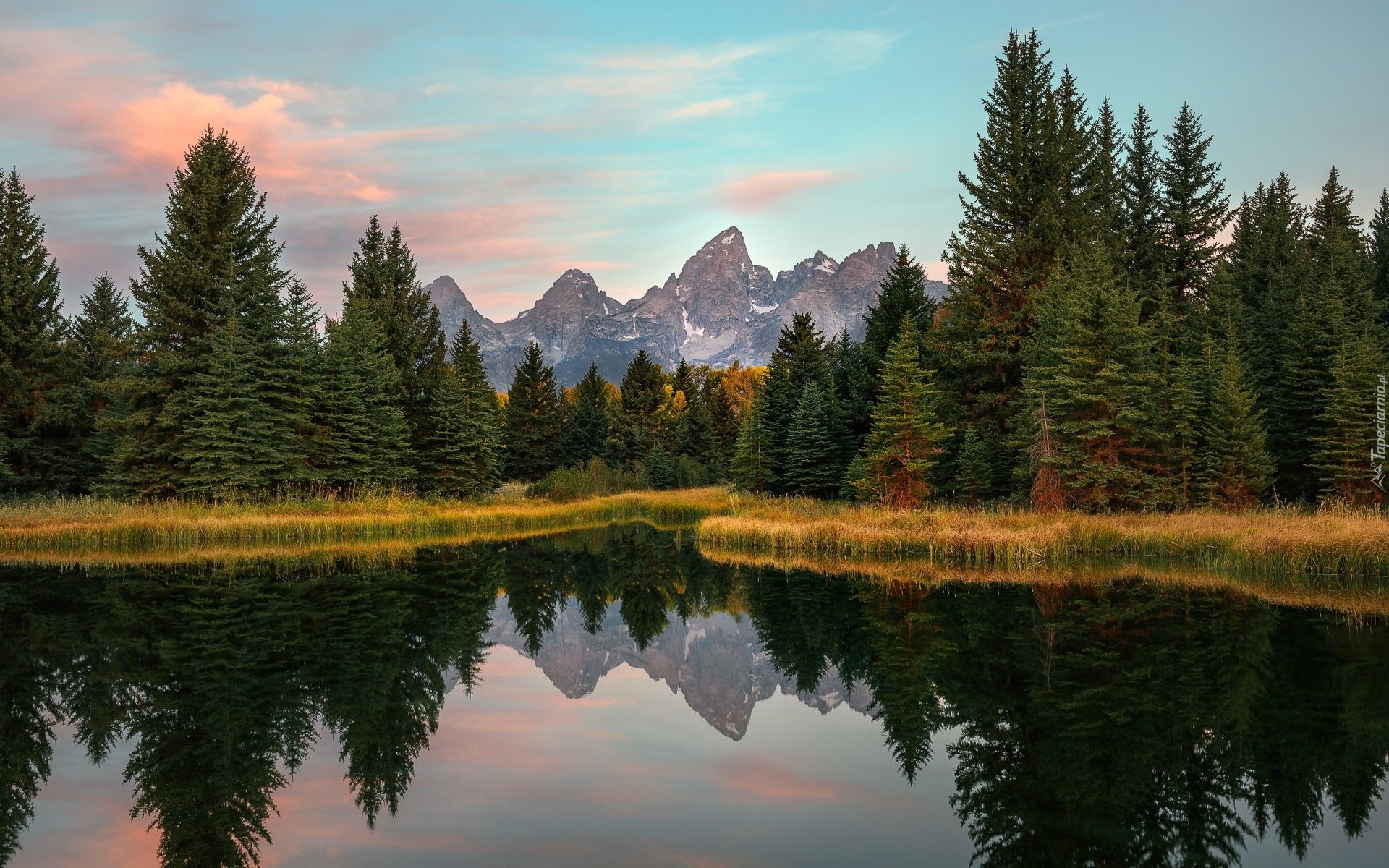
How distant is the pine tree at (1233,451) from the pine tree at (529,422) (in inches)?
1959

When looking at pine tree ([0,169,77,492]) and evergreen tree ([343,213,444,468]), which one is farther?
evergreen tree ([343,213,444,468])

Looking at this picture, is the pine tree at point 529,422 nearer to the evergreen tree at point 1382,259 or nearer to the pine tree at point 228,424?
the pine tree at point 228,424

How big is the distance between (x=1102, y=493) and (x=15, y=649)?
29.5 meters

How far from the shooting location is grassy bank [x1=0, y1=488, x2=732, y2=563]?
27.1m

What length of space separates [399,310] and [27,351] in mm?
16756

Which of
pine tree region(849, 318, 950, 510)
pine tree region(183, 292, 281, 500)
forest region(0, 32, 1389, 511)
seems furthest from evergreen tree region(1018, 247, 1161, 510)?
pine tree region(183, 292, 281, 500)

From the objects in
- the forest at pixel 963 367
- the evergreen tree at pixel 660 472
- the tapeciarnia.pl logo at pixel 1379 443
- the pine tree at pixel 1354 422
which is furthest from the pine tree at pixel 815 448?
the evergreen tree at pixel 660 472

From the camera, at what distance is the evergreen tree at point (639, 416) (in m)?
77.6

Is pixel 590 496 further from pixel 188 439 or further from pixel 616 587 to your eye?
pixel 616 587

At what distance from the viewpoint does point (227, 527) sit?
2966 cm

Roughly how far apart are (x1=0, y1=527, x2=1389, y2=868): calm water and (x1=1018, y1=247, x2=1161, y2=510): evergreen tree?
1064cm

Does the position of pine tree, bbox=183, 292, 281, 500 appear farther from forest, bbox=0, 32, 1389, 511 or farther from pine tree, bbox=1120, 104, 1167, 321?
pine tree, bbox=1120, 104, 1167, 321

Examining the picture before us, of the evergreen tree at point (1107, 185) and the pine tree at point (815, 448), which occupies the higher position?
the evergreen tree at point (1107, 185)

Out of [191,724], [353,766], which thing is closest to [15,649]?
[191,724]
